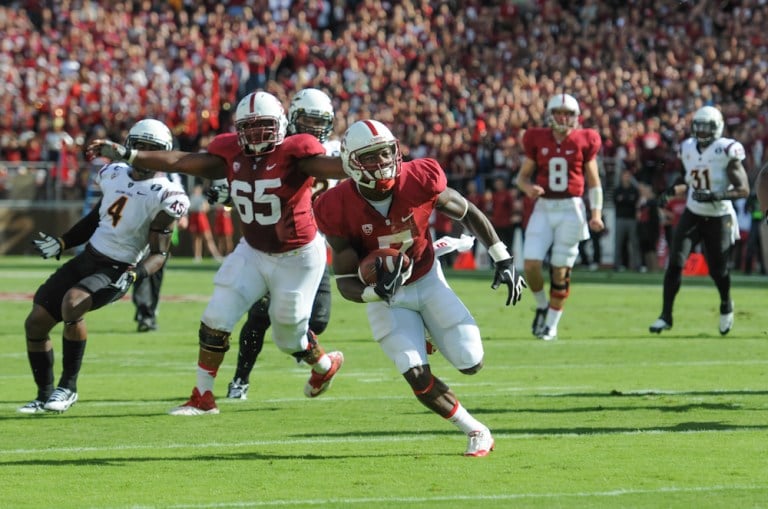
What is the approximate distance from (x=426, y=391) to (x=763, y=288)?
1239 centimetres

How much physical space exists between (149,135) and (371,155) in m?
2.48

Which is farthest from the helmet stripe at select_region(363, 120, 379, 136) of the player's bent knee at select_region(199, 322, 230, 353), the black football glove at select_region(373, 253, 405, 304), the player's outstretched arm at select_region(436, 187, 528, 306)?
the player's bent knee at select_region(199, 322, 230, 353)

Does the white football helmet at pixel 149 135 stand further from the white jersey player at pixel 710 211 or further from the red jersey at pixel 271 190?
the white jersey player at pixel 710 211

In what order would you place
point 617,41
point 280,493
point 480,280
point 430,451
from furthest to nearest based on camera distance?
1. point 617,41
2. point 480,280
3. point 430,451
4. point 280,493

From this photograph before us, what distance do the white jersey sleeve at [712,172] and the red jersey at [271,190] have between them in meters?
5.33

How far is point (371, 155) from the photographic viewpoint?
6324mm

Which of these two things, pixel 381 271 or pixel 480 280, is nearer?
pixel 381 271

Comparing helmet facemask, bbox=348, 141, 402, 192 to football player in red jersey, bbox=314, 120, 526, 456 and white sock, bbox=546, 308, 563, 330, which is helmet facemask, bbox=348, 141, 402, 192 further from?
white sock, bbox=546, 308, 563, 330

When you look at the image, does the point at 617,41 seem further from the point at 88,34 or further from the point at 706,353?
the point at 706,353

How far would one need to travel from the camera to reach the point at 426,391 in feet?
21.1

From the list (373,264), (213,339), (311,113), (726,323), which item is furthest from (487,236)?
(726,323)

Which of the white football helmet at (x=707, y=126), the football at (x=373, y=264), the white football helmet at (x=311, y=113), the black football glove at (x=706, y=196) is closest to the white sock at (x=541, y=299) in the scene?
Result: the black football glove at (x=706, y=196)

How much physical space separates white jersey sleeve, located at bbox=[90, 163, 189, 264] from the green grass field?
93 centimetres

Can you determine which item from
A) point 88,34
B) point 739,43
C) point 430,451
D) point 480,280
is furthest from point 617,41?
point 430,451
